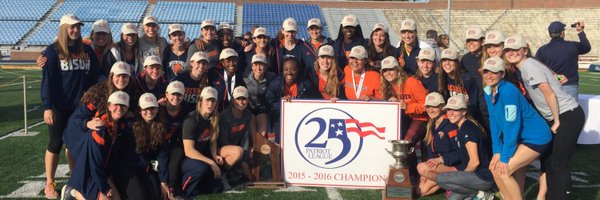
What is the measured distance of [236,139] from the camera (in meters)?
5.00

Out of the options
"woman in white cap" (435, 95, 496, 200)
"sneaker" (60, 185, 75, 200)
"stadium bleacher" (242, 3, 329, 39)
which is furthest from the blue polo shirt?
"stadium bleacher" (242, 3, 329, 39)

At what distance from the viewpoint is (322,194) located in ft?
15.6

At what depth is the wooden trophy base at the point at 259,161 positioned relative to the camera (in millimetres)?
4957

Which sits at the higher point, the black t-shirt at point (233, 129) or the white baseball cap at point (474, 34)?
the white baseball cap at point (474, 34)

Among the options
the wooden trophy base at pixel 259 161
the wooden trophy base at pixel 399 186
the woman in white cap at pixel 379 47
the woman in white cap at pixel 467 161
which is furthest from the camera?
the woman in white cap at pixel 379 47

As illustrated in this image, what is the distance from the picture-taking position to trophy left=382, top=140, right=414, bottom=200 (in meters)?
4.34

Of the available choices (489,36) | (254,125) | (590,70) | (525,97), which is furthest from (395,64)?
(590,70)

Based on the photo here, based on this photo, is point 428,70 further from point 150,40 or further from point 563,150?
point 150,40

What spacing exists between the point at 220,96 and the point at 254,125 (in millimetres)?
463

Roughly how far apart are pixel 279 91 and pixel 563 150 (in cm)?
263

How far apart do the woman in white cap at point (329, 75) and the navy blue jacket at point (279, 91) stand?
0.43ft

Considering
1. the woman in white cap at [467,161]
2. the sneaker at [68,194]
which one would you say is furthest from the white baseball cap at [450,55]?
the sneaker at [68,194]

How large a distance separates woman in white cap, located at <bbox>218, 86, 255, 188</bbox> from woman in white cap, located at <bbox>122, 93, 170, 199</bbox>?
71 centimetres

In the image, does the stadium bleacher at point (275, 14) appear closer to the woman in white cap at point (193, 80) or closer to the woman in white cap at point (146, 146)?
the woman in white cap at point (193, 80)
